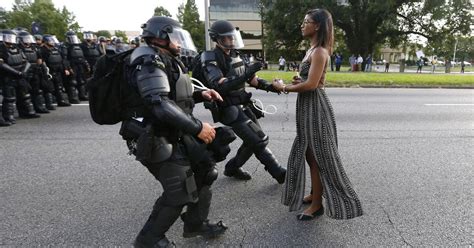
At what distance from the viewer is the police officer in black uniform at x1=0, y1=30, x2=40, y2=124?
6707 mm

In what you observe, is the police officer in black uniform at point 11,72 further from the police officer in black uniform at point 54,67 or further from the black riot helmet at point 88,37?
the black riot helmet at point 88,37

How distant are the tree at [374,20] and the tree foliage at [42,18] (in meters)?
31.5

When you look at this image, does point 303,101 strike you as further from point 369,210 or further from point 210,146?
point 369,210

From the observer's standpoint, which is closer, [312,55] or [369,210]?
[312,55]

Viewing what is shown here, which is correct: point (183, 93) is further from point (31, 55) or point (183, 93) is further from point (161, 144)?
point (31, 55)

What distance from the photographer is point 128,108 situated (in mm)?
2285

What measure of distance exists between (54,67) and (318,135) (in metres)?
7.93

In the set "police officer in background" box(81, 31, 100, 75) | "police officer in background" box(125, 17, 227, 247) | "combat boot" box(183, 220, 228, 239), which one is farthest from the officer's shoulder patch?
"police officer in background" box(81, 31, 100, 75)

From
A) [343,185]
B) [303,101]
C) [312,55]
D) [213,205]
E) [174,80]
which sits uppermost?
[312,55]

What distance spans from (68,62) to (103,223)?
7691mm

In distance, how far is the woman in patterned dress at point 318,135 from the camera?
2.68 m

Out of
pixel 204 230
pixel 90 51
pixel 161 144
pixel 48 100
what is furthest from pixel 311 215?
pixel 90 51

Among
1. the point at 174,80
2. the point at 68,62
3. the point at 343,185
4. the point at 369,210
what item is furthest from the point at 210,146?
the point at 68,62

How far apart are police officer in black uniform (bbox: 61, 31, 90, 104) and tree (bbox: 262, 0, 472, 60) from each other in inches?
1016
